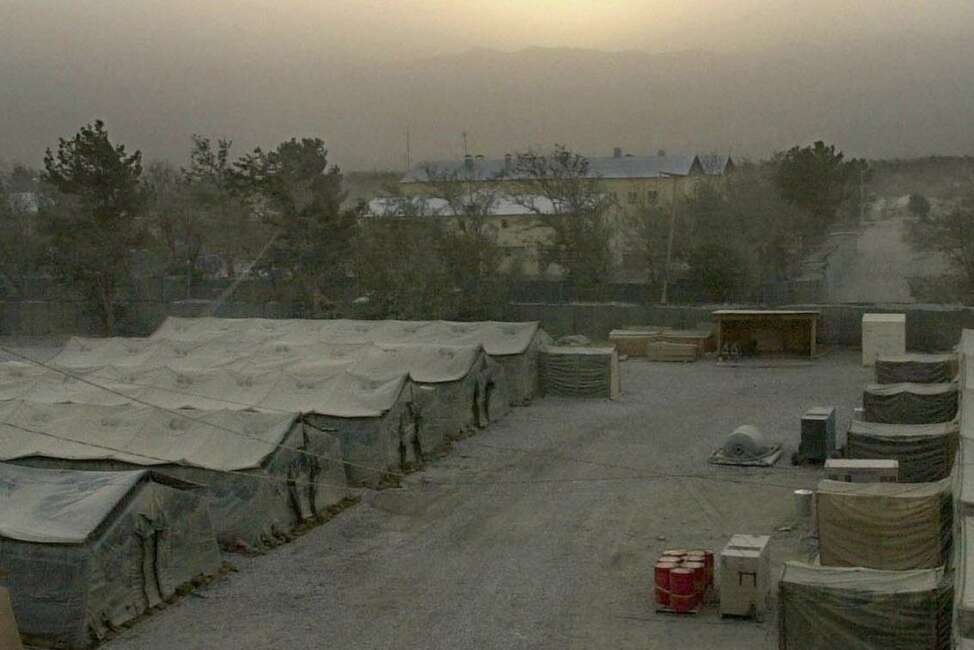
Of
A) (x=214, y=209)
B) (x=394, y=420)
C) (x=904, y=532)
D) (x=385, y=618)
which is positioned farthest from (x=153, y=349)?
(x=214, y=209)

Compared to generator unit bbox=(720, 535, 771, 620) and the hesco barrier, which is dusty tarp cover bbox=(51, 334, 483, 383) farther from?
the hesco barrier

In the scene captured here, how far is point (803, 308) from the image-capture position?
42.9m

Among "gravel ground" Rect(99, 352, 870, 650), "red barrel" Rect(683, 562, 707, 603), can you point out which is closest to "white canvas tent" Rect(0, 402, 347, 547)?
"gravel ground" Rect(99, 352, 870, 650)

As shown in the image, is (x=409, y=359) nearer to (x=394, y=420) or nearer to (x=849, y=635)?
(x=394, y=420)

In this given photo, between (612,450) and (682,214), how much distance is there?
3295 cm

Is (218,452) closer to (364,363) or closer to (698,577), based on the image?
(364,363)

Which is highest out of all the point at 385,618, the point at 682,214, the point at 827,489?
the point at 682,214

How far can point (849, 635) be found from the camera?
521 inches

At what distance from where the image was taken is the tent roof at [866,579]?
1325cm

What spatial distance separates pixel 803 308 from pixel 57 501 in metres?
31.4

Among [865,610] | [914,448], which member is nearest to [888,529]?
[865,610]

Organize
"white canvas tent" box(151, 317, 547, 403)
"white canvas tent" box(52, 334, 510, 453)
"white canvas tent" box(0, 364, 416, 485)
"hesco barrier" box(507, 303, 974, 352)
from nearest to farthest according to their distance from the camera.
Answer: "white canvas tent" box(0, 364, 416, 485) < "white canvas tent" box(52, 334, 510, 453) < "white canvas tent" box(151, 317, 547, 403) < "hesco barrier" box(507, 303, 974, 352)

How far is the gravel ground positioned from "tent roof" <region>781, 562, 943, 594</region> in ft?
4.71

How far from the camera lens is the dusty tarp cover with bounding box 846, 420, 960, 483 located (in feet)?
68.6
